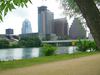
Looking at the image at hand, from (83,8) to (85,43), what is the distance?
27.4 metres

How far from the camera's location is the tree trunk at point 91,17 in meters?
4.97

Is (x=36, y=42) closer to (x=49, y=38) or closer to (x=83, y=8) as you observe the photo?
(x=49, y=38)

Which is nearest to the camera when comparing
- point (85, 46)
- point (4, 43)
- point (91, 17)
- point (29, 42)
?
point (91, 17)

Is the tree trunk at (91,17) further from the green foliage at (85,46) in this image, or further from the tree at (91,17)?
the green foliage at (85,46)

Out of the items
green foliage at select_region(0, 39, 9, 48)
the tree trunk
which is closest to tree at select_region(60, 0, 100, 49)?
the tree trunk

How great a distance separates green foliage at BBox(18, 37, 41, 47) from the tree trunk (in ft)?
122

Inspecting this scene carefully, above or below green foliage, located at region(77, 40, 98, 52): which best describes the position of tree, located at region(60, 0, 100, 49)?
above

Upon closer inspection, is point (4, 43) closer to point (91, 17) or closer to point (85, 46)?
point (85, 46)

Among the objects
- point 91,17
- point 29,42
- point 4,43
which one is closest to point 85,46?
point 4,43

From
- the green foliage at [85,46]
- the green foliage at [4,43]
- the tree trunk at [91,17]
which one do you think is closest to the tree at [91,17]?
the tree trunk at [91,17]

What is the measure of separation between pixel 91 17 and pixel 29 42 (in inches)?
1568

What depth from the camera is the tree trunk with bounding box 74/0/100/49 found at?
4973 millimetres

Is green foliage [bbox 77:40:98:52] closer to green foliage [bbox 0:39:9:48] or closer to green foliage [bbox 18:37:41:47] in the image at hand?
green foliage [bbox 0:39:9:48]

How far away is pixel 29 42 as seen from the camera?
147 feet
